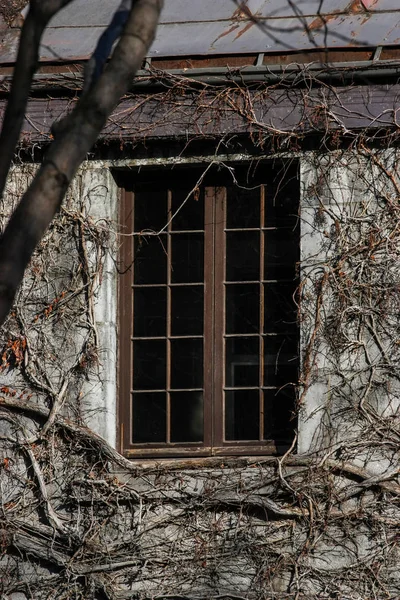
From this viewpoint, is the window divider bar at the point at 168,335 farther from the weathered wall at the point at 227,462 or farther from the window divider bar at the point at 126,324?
the weathered wall at the point at 227,462

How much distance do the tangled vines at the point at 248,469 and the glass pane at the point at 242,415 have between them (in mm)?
357

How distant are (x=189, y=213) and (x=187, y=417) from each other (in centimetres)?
151

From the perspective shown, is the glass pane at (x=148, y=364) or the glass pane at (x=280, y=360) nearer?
the glass pane at (x=280, y=360)

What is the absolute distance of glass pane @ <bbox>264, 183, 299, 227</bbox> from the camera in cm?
895

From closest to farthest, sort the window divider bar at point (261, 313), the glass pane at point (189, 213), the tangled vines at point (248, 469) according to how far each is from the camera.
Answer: the tangled vines at point (248, 469)
the window divider bar at point (261, 313)
the glass pane at point (189, 213)

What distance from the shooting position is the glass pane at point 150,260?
9125mm

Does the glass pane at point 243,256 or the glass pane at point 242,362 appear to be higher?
the glass pane at point 243,256

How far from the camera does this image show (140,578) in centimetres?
841

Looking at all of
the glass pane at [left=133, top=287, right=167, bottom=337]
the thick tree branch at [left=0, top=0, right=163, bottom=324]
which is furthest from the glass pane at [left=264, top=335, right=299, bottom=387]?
the thick tree branch at [left=0, top=0, right=163, bottom=324]

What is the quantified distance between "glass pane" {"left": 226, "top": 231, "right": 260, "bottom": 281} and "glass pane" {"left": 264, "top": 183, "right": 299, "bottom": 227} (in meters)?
0.16

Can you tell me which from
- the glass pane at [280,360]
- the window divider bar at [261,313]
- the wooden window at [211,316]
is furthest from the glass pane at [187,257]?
the glass pane at [280,360]

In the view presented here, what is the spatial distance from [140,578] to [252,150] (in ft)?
10.2

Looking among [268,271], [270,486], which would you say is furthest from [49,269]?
[270,486]

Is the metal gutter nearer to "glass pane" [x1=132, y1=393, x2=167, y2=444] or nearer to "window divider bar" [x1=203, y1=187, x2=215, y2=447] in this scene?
"window divider bar" [x1=203, y1=187, x2=215, y2=447]
